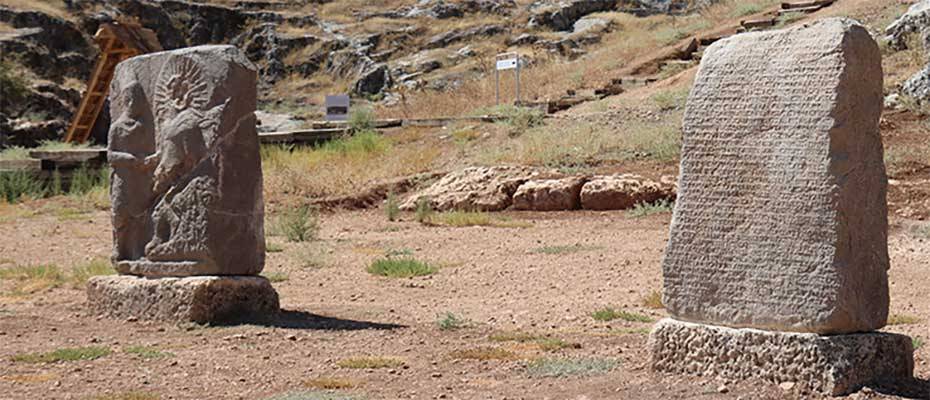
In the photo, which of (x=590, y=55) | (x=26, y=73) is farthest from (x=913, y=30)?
(x=26, y=73)

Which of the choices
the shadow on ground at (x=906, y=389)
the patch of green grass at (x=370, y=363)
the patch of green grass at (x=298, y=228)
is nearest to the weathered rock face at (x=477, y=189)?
the patch of green grass at (x=298, y=228)

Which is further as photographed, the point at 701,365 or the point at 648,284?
the point at 648,284

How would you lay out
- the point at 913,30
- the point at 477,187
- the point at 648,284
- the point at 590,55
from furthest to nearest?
the point at 590,55 → the point at 913,30 → the point at 477,187 → the point at 648,284

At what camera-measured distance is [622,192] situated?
15.0m

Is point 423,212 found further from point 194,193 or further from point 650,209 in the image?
point 194,193

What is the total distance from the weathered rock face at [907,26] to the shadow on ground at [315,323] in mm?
14576

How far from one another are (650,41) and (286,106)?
465 inches

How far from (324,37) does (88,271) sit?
31560mm

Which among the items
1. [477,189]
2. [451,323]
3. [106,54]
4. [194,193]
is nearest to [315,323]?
[451,323]

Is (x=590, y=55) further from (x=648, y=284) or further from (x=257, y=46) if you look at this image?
(x=648, y=284)

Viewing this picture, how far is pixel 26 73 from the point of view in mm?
34719

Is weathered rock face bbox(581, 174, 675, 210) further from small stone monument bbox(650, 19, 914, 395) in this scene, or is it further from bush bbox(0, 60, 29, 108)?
bush bbox(0, 60, 29, 108)

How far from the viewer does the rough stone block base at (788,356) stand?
206 inches

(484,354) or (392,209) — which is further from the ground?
(484,354)
